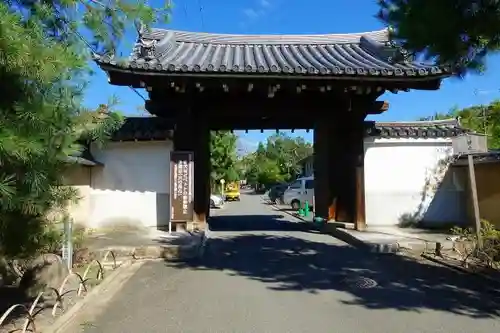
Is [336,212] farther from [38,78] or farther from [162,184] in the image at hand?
[38,78]

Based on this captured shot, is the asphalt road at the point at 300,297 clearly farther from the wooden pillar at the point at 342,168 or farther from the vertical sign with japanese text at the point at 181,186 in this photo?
the wooden pillar at the point at 342,168

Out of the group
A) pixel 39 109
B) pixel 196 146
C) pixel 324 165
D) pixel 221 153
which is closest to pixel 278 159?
pixel 221 153

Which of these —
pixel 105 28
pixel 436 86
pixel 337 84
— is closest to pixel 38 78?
pixel 105 28

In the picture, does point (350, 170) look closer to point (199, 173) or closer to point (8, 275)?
point (199, 173)

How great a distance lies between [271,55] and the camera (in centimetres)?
1572

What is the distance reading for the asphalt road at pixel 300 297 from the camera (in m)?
5.86

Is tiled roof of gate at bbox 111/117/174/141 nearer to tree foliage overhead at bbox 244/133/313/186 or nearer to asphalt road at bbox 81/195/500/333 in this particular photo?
asphalt road at bbox 81/195/500/333

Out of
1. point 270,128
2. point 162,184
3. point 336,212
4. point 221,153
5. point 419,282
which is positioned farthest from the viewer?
point 221,153

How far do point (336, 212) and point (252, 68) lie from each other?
17.9 feet

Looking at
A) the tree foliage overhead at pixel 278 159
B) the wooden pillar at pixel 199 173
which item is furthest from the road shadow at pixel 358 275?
the tree foliage overhead at pixel 278 159

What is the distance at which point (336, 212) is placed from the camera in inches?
609

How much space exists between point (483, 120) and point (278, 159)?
4963cm

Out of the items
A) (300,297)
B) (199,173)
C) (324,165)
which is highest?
(324,165)

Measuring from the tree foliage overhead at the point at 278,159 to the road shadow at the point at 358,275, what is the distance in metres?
52.4
